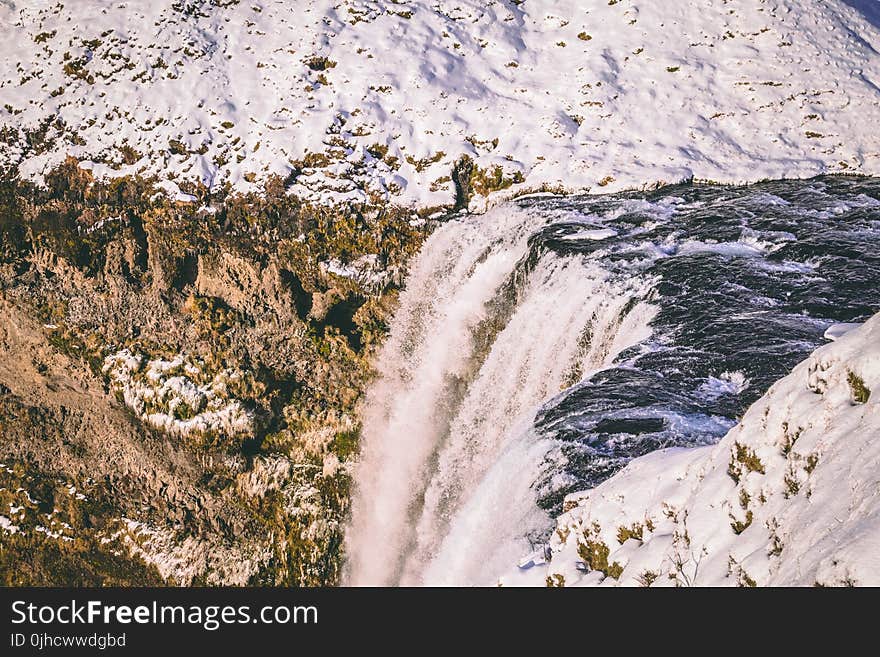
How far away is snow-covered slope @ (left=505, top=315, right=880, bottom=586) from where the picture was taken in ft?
13.5

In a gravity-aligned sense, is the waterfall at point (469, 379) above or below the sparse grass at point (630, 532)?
below

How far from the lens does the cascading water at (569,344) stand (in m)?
9.58

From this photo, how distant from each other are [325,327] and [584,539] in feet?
55.3

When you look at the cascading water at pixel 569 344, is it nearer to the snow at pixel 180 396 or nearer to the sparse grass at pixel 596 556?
the sparse grass at pixel 596 556

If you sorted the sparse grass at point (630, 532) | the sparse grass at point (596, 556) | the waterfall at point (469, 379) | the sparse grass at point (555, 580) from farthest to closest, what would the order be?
the waterfall at point (469, 379) < the sparse grass at point (555, 580) < the sparse grass at point (630, 532) < the sparse grass at point (596, 556)

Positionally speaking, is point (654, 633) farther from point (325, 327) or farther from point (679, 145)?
point (679, 145)

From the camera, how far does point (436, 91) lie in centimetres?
2555

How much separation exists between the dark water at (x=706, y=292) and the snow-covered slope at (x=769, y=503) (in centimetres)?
200

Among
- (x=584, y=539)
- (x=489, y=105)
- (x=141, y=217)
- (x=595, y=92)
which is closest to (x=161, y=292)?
(x=141, y=217)

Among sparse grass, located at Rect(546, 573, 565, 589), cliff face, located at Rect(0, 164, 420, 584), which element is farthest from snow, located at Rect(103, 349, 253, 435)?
sparse grass, located at Rect(546, 573, 565, 589)

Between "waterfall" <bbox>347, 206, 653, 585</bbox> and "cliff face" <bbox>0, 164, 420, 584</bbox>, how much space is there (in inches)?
43.6

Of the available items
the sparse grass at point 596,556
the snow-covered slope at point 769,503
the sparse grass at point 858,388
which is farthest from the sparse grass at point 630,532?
the sparse grass at point 858,388

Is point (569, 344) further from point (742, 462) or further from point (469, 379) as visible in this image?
point (742, 462)

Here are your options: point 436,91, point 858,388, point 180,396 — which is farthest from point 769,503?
point 436,91
